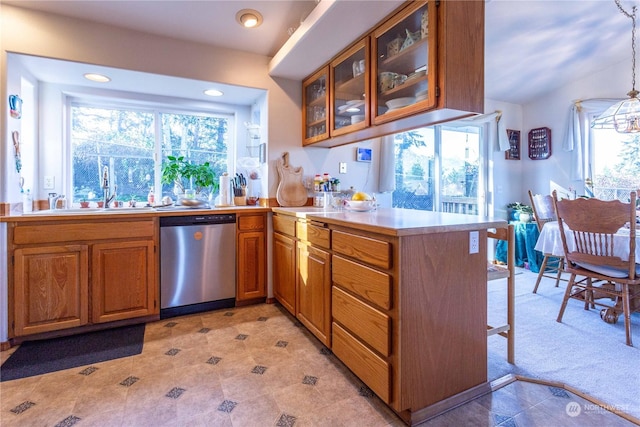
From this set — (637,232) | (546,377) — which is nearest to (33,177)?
(546,377)

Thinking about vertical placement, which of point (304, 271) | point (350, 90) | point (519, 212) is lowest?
point (304, 271)

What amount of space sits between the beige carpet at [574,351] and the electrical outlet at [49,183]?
361cm

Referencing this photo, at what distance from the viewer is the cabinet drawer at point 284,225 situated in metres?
2.46

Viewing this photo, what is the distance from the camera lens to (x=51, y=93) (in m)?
2.73

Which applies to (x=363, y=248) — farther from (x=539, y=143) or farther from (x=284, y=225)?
(x=539, y=143)

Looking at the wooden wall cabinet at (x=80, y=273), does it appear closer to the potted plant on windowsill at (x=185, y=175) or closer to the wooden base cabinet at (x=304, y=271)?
the potted plant on windowsill at (x=185, y=175)

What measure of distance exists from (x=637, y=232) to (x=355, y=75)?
2.39m

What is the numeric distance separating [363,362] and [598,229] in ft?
6.67

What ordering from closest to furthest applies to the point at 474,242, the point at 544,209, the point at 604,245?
the point at 474,242, the point at 604,245, the point at 544,209

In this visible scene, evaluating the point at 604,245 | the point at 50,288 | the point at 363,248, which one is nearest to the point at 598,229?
the point at 604,245

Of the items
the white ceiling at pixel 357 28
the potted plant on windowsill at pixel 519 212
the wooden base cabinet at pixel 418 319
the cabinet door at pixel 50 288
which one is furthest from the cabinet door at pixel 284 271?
the potted plant on windowsill at pixel 519 212

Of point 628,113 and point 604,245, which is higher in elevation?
point 628,113

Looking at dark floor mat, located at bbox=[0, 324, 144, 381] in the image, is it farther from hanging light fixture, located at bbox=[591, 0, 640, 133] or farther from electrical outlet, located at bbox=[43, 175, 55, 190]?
hanging light fixture, located at bbox=[591, 0, 640, 133]

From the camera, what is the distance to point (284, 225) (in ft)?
8.64
